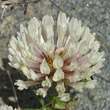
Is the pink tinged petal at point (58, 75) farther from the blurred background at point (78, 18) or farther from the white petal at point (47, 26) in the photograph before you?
the blurred background at point (78, 18)

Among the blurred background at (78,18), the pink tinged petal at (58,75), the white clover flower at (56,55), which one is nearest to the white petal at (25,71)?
the white clover flower at (56,55)

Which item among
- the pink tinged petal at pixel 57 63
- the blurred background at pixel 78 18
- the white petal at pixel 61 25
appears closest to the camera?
the pink tinged petal at pixel 57 63

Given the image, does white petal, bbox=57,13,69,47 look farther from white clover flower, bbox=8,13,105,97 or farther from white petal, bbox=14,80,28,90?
white petal, bbox=14,80,28,90

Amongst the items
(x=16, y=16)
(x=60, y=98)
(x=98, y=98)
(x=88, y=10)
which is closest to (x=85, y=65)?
(x=60, y=98)

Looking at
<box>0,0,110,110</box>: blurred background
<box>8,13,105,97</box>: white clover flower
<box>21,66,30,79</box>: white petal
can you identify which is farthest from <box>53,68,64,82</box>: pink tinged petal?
<box>0,0,110,110</box>: blurred background

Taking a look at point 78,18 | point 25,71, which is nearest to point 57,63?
point 25,71

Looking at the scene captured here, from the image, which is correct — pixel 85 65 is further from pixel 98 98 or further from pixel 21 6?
pixel 21 6

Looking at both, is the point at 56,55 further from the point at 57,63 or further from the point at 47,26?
the point at 47,26
